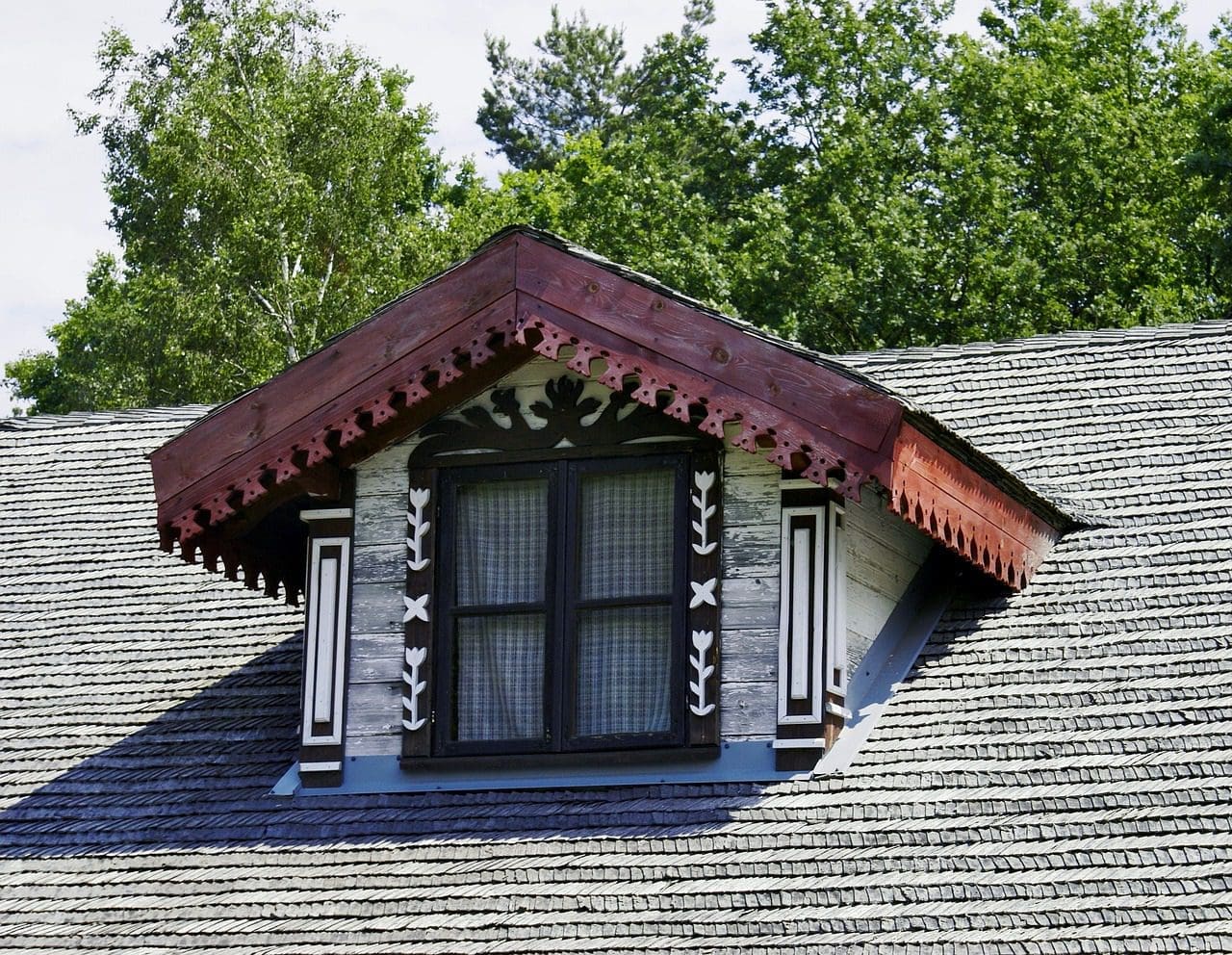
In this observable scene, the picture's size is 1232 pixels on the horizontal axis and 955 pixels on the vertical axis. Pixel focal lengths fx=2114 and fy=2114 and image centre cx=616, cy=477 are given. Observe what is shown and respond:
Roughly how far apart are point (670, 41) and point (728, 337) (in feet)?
122

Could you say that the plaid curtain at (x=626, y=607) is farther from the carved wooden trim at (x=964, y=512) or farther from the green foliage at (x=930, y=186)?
the green foliage at (x=930, y=186)

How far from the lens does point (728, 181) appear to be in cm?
3794

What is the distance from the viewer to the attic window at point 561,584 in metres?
7.72

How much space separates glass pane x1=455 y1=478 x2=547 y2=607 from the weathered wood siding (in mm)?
264

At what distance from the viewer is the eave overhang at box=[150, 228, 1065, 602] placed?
293 inches

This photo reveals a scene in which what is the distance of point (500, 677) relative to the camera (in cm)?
791

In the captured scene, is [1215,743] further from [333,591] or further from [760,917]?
[333,591]

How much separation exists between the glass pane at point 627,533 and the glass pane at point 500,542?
175 mm

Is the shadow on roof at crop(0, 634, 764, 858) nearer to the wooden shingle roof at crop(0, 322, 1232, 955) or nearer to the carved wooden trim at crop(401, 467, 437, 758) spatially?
the wooden shingle roof at crop(0, 322, 1232, 955)

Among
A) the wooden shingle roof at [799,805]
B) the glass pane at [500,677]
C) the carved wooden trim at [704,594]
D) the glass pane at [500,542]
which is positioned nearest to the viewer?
the wooden shingle roof at [799,805]

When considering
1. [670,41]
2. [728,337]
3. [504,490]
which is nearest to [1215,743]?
[728,337]

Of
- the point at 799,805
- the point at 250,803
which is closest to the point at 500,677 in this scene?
the point at 250,803

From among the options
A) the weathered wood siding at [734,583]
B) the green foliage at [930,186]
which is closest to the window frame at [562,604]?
the weathered wood siding at [734,583]

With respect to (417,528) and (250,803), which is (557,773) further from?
(250,803)
